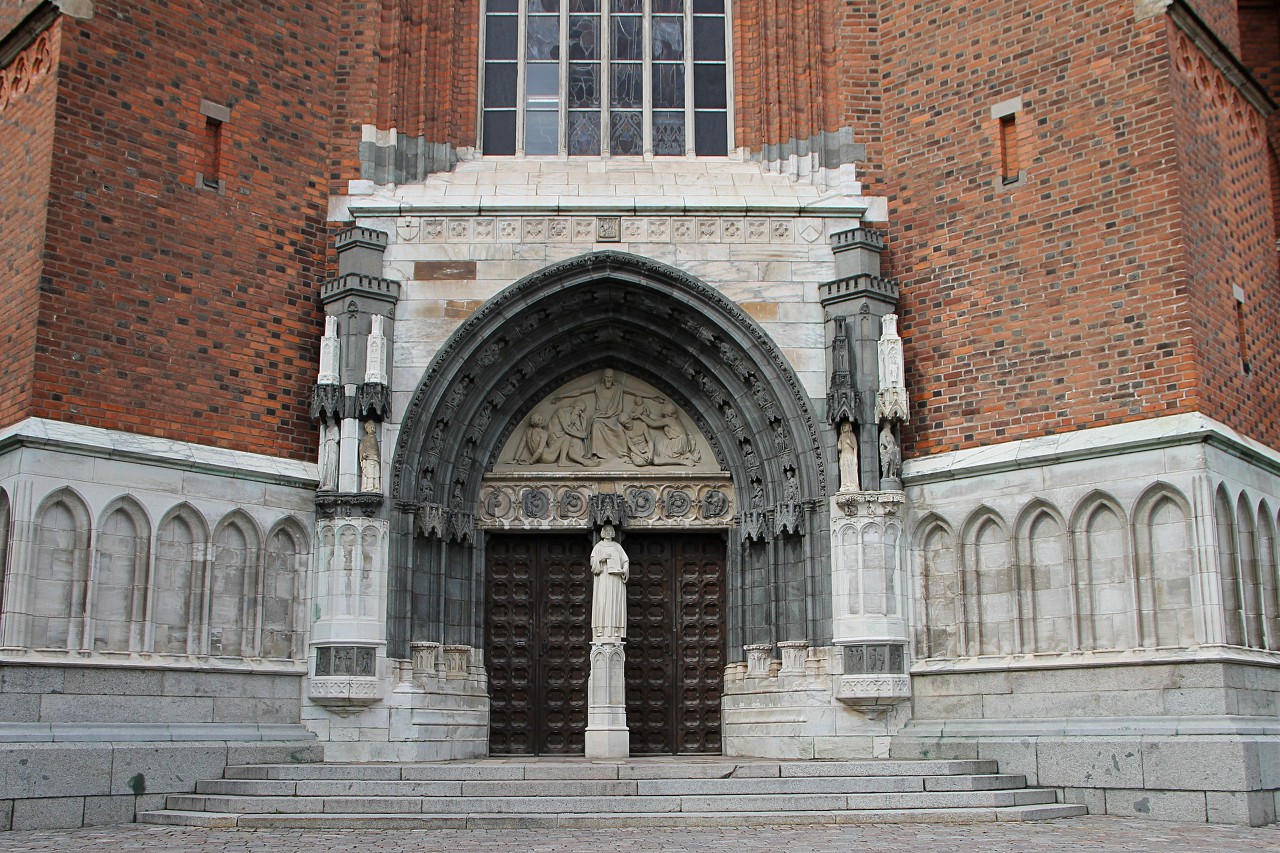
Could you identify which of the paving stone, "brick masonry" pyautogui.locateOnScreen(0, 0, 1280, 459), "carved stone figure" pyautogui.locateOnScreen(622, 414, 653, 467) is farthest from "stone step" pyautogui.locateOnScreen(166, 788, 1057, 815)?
"carved stone figure" pyautogui.locateOnScreen(622, 414, 653, 467)

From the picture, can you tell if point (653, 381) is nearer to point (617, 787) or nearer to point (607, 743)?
point (607, 743)

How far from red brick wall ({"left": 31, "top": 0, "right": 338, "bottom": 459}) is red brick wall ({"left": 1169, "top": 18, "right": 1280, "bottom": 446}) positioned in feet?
30.4

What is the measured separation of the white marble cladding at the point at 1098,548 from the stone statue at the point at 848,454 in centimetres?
60

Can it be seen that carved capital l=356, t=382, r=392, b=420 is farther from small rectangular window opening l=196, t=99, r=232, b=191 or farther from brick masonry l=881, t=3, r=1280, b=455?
brick masonry l=881, t=3, r=1280, b=455

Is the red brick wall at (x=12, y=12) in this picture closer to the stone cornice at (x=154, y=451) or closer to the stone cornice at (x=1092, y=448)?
the stone cornice at (x=154, y=451)

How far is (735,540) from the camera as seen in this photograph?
53.9ft

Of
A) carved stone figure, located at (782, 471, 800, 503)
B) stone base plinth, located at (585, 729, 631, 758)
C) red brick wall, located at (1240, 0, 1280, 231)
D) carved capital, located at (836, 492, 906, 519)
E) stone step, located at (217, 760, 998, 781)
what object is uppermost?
red brick wall, located at (1240, 0, 1280, 231)

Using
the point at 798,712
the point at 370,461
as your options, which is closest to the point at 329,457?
the point at 370,461

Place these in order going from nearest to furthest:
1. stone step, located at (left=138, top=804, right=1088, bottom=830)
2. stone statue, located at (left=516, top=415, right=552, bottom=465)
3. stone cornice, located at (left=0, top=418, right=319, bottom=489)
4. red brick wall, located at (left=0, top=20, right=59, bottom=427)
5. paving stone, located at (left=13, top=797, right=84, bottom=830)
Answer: stone step, located at (left=138, top=804, right=1088, bottom=830), paving stone, located at (left=13, top=797, right=84, bottom=830), stone cornice, located at (left=0, top=418, right=319, bottom=489), red brick wall, located at (left=0, top=20, right=59, bottom=427), stone statue, located at (left=516, top=415, right=552, bottom=465)

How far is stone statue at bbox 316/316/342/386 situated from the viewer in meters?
15.1

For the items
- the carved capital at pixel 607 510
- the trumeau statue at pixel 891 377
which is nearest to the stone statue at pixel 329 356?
the carved capital at pixel 607 510

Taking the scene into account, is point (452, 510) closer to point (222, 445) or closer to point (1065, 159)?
point (222, 445)

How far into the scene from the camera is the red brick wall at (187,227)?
45.3ft

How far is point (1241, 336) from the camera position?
14867 mm
